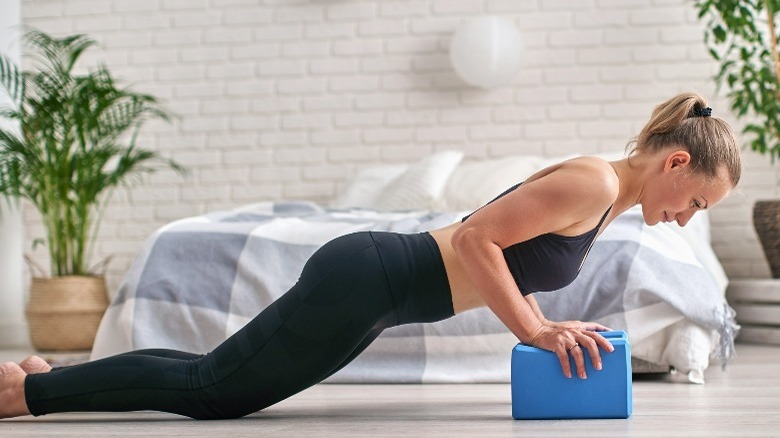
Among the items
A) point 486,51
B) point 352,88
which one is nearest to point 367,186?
point 352,88

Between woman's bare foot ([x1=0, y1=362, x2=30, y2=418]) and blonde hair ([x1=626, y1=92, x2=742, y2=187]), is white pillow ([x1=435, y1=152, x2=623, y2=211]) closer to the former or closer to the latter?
blonde hair ([x1=626, y1=92, x2=742, y2=187])

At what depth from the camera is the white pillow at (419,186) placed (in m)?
4.29

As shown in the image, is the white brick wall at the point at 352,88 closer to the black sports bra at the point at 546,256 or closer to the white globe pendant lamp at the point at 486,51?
the white globe pendant lamp at the point at 486,51

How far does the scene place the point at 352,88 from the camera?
5.21 meters

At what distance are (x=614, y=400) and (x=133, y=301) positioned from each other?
66.3 inches

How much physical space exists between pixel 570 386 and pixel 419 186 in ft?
7.99

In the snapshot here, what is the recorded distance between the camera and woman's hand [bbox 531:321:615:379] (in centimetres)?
191

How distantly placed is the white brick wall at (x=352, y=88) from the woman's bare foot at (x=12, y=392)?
3.27 meters

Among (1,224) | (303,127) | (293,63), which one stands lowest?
(1,224)

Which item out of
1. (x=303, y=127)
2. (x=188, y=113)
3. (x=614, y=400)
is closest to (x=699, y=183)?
(x=614, y=400)

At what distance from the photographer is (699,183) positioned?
75.1 inches

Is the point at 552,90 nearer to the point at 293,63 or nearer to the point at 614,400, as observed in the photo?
the point at 293,63

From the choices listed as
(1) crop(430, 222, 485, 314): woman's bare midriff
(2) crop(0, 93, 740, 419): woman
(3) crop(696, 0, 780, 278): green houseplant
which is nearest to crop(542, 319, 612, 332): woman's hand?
(2) crop(0, 93, 740, 419): woman

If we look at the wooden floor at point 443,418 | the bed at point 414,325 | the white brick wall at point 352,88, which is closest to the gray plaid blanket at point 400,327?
the bed at point 414,325
